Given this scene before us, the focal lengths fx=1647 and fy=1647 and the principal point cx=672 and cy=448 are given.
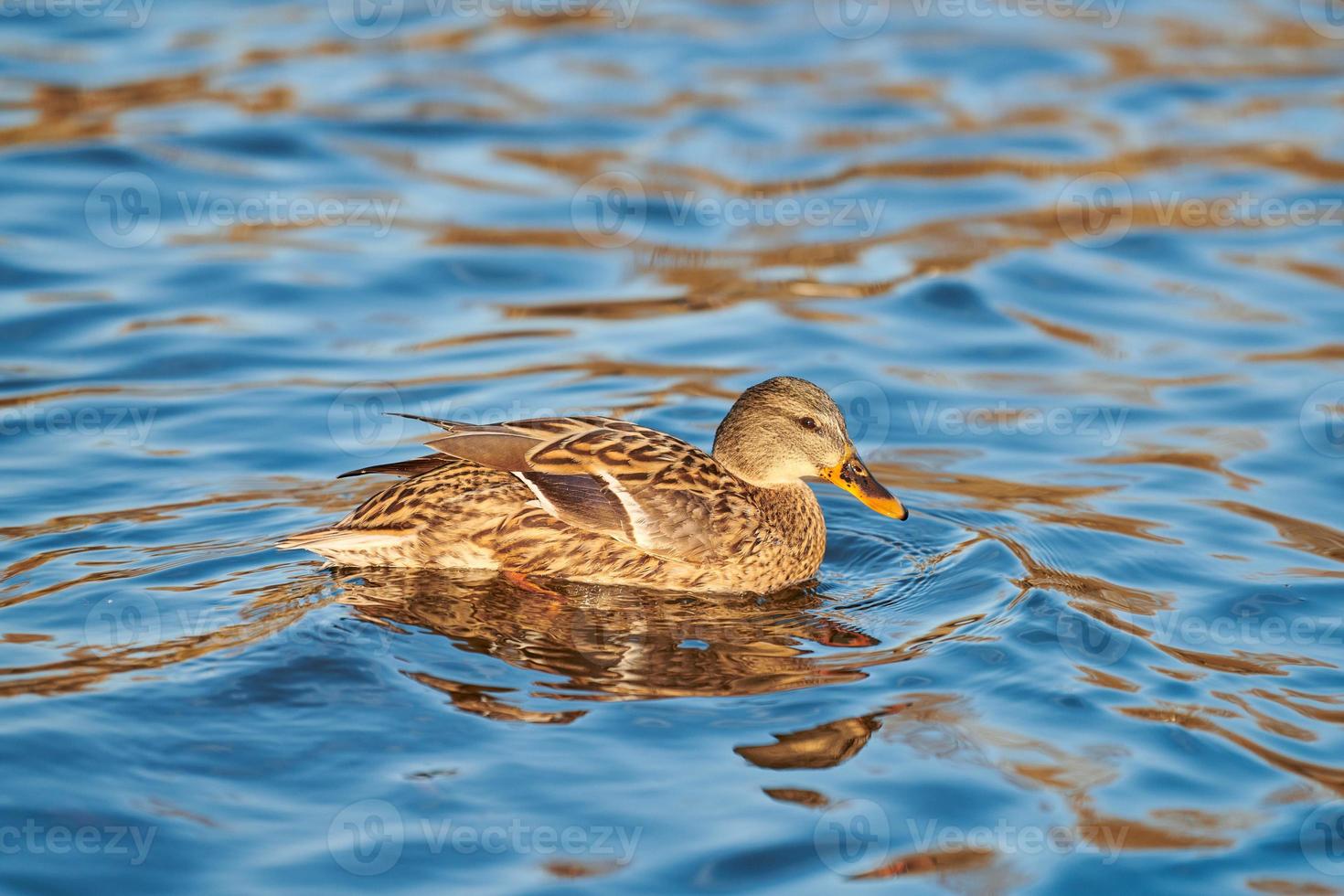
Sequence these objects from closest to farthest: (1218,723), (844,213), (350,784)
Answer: (350,784)
(1218,723)
(844,213)

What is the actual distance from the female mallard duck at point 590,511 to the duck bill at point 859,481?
0.6 inches

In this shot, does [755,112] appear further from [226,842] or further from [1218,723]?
[226,842]

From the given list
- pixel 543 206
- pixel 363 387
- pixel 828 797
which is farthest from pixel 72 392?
pixel 828 797

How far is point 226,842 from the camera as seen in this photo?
573 cm

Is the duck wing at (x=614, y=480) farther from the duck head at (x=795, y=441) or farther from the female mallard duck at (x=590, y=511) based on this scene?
the duck head at (x=795, y=441)

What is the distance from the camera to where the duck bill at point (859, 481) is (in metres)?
8.34

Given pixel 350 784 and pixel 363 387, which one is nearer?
pixel 350 784

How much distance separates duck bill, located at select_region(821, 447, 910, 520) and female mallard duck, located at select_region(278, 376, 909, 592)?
1cm

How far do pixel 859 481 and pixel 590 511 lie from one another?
1456mm

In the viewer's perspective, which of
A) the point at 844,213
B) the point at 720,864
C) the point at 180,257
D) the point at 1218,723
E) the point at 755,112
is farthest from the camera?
the point at 755,112

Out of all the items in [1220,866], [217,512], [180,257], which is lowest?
[1220,866]

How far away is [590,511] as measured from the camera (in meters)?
7.88

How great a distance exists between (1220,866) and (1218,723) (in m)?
1.05

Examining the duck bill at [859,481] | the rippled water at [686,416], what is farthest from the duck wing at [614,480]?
the duck bill at [859,481]
